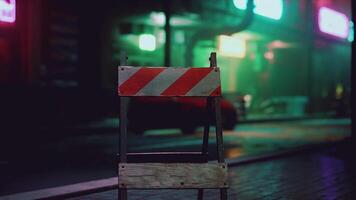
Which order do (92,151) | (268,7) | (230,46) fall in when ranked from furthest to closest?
(268,7)
(230,46)
(92,151)

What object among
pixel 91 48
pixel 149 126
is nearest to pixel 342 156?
pixel 149 126

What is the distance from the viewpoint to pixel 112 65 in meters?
25.0

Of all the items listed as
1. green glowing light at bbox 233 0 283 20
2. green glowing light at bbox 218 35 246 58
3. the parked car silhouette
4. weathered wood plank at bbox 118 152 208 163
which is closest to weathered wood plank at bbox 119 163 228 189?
weathered wood plank at bbox 118 152 208 163

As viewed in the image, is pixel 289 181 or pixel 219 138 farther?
pixel 289 181

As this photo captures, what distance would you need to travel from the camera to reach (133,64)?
2623 centimetres

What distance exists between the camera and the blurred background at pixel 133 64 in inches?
619

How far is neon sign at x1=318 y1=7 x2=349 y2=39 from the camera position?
37.8 meters

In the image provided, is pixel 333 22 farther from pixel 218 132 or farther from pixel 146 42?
pixel 218 132

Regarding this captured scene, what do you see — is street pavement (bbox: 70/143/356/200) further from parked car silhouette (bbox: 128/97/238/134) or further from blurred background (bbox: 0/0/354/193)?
parked car silhouette (bbox: 128/97/238/134)

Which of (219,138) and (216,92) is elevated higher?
(216,92)

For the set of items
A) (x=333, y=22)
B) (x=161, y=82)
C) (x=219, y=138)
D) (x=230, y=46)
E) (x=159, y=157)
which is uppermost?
(x=333, y=22)

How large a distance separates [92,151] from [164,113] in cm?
564

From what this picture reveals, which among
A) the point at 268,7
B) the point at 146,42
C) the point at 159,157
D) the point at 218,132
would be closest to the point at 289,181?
the point at 159,157

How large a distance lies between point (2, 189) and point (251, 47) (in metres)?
28.4
